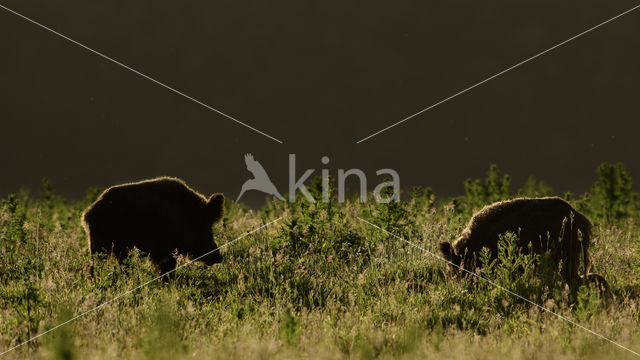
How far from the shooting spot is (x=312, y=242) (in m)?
8.77

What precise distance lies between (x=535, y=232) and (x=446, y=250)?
4.04ft

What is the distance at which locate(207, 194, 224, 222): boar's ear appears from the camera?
7.81 metres

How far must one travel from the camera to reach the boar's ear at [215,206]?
25.6 ft

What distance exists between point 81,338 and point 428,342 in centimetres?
360

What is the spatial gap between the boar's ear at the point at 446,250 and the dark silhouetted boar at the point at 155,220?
3.19 metres

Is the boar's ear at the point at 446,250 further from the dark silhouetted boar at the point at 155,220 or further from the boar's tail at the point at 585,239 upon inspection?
the dark silhouetted boar at the point at 155,220

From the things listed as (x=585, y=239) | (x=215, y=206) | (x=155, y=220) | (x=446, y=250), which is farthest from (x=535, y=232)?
(x=155, y=220)

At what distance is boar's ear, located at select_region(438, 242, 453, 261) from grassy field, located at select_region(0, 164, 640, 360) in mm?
263

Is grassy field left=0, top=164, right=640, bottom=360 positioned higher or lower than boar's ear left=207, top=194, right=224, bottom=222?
lower

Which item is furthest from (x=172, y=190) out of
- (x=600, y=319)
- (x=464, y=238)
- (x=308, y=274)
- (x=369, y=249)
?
(x=600, y=319)

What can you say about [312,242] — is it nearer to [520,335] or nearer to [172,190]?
[172,190]

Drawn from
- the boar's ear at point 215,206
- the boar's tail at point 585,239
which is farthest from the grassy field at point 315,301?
the boar's ear at point 215,206

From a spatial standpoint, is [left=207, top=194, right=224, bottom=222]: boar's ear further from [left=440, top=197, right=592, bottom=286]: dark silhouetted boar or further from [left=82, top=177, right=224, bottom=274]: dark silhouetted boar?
[left=440, top=197, right=592, bottom=286]: dark silhouetted boar

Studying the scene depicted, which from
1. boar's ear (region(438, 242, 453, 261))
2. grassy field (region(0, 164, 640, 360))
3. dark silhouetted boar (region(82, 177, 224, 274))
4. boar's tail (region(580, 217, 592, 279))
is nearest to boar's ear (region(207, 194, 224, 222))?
dark silhouetted boar (region(82, 177, 224, 274))
